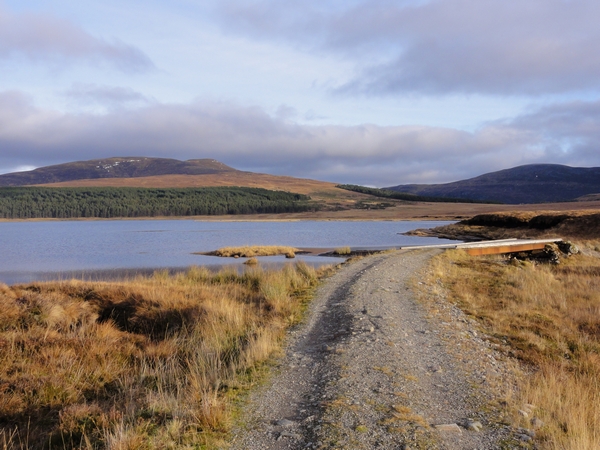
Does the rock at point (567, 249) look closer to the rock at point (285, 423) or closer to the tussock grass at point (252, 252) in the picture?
the tussock grass at point (252, 252)

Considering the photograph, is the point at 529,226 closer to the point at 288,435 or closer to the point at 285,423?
the point at 285,423

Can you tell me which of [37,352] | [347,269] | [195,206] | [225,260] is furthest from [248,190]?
[37,352]

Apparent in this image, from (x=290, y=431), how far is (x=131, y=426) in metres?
1.61

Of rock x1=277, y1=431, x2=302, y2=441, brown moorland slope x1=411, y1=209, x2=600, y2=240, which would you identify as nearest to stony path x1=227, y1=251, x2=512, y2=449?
rock x1=277, y1=431, x2=302, y2=441

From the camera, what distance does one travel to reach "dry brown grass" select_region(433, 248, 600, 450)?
559 centimetres

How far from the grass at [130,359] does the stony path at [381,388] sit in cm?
58

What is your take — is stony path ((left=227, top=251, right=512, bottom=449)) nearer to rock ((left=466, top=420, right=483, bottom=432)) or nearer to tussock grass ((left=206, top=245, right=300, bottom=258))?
rock ((left=466, top=420, right=483, bottom=432))

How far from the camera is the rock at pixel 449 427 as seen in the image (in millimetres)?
5055

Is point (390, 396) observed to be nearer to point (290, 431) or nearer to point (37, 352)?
point (290, 431)

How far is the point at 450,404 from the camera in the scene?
5.82 metres

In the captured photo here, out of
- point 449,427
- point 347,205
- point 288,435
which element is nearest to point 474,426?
point 449,427

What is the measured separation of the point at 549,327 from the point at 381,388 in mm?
6786

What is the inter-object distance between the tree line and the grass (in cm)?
12500

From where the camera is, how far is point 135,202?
471 ft
